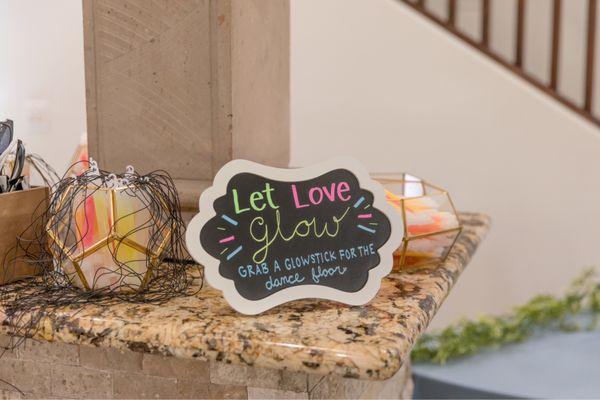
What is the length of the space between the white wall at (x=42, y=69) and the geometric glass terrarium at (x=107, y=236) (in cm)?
194

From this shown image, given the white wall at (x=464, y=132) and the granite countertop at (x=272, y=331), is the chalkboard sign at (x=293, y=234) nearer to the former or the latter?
the granite countertop at (x=272, y=331)

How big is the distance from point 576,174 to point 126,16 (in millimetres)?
2016

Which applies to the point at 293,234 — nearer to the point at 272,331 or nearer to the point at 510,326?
the point at 272,331

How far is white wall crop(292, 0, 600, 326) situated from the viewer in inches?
107

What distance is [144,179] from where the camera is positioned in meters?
1.03

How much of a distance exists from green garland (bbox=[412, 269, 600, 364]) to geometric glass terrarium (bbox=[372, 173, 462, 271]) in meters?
1.13

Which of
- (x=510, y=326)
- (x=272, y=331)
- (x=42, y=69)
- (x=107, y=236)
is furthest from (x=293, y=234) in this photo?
(x=42, y=69)

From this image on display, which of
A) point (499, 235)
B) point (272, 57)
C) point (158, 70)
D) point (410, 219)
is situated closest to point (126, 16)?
point (158, 70)

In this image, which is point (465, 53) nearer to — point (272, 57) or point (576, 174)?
point (576, 174)

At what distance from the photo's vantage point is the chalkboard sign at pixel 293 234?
0.93 metres

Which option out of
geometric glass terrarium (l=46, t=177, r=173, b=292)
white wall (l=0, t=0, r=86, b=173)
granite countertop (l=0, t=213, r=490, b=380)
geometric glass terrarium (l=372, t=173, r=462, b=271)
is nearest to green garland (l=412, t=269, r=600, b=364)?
geometric glass terrarium (l=372, t=173, r=462, b=271)

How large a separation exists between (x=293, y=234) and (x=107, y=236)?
10.1 inches

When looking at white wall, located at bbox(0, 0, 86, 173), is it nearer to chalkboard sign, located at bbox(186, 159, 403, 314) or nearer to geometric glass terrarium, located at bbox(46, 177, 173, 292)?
geometric glass terrarium, located at bbox(46, 177, 173, 292)

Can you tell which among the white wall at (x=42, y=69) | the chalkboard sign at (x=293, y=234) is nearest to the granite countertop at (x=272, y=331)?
the chalkboard sign at (x=293, y=234)
